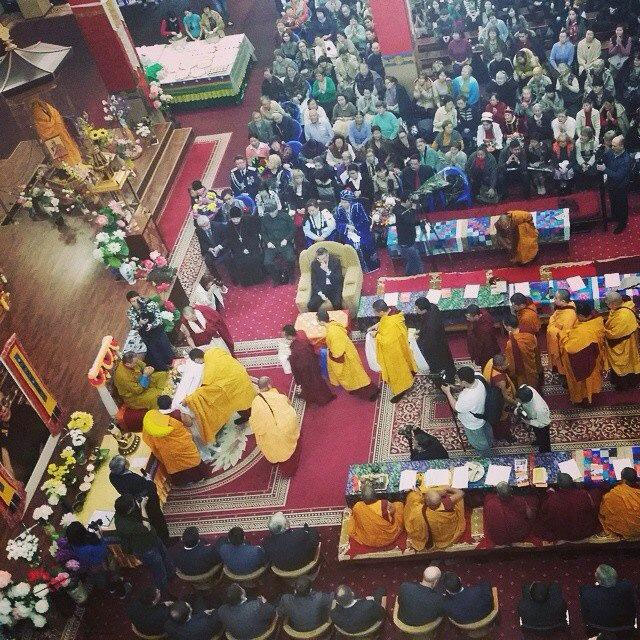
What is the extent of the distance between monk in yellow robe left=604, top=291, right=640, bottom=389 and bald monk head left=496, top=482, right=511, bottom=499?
239 centimetres

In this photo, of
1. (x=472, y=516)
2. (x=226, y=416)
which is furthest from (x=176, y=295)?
(x=472, y=516)

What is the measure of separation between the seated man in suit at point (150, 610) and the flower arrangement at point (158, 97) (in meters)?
11.7

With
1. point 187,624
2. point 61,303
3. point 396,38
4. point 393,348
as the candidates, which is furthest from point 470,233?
point 187,624

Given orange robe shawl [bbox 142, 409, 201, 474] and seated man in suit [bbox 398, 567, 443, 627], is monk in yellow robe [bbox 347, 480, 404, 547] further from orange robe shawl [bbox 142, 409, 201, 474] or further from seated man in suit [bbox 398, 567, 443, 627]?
orange robe shawl [bbox 142, 409, 201, 474]

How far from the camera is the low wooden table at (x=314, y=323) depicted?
35.3ft

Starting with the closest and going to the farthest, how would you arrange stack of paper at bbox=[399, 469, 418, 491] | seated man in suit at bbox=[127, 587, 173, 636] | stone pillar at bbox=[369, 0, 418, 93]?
seated man in suit at bbox=[127, 587, 173, 636] < stack of paper at bbox=[399, 469, 418, 491] < stone pillar at bbox=[369, 0, 418, 93]

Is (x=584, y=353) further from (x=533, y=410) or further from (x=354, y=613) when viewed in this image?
(x=354, y=613)

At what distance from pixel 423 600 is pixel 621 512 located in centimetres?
209

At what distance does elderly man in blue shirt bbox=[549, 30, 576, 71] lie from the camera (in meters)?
15.0

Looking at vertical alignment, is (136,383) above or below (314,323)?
above

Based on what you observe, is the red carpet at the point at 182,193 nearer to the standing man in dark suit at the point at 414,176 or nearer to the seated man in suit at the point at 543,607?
the standing man in dark suit at the point at 414,176

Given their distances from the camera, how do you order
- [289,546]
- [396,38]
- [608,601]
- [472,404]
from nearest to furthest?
1. [608,601]
2. [289,546]
3. [472,404]
4. [396,38]

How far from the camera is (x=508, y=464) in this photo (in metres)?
8.70

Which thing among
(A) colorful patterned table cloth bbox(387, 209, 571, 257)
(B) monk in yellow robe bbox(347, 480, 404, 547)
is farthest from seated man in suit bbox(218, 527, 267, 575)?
(A) colorful patterned table cloth bbox(387, 209, 571, 257)
